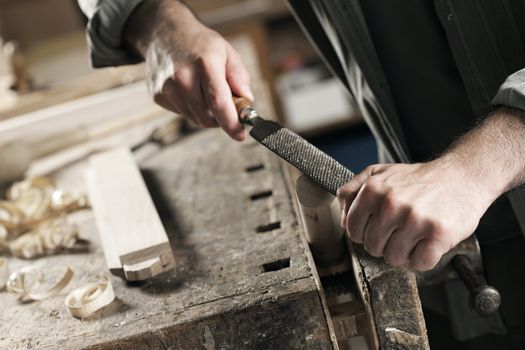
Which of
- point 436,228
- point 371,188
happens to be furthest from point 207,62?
point 436,228

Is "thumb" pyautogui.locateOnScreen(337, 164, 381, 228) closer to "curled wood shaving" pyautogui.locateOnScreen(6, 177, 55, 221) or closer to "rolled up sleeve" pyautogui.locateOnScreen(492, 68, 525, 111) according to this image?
"rolled up sleeve" pyautogui.locateOnScreen(492, 68, 525, 111)

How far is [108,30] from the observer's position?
1427 millimetres

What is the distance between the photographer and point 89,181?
158cm

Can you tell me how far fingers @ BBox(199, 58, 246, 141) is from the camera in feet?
3.96

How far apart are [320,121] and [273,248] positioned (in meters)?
2.75

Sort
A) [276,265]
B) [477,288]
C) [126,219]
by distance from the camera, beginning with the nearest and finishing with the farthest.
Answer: [477,288]
[276,265]
[126,219]

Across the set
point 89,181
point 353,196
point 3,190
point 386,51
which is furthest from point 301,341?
point 3,190

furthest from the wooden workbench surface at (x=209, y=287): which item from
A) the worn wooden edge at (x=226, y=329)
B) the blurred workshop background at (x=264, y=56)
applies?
the blurred workshop background at (x=264, y=56)

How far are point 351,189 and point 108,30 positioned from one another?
2.31 feet

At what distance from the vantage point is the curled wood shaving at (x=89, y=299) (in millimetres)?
1054

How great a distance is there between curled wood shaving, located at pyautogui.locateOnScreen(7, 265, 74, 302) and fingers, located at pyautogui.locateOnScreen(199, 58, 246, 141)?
38cm

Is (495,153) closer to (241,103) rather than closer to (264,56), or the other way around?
(241,103)

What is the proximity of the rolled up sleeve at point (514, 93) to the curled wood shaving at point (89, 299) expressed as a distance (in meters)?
0.66

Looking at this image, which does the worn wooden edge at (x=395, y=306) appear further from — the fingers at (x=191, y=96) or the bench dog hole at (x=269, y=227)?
the fingers at (x=191, y=96)
